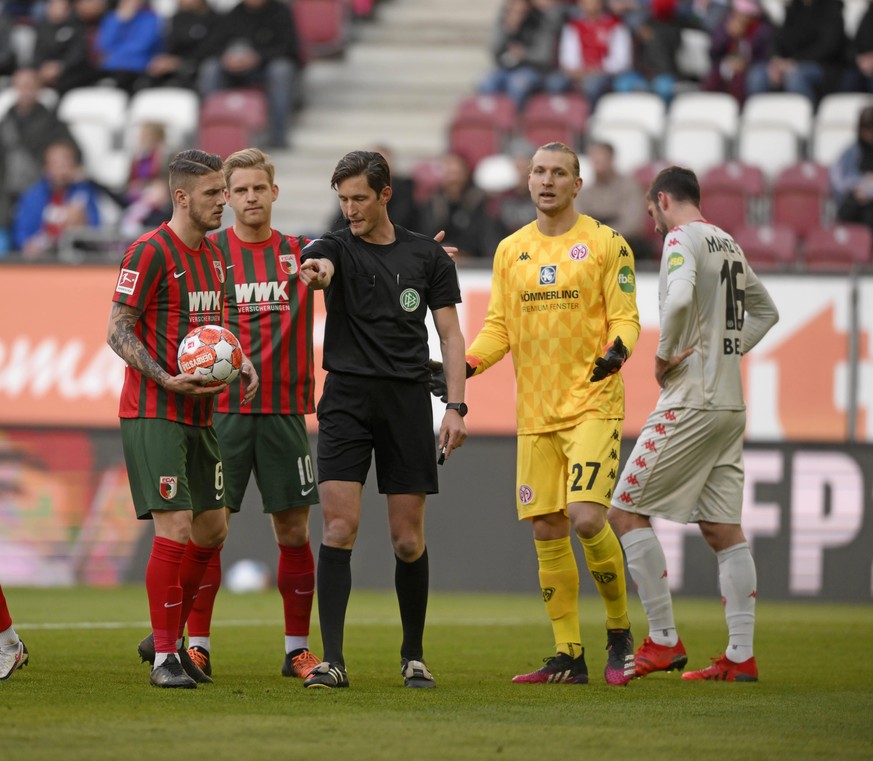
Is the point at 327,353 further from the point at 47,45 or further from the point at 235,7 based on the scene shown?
the point at 47,45

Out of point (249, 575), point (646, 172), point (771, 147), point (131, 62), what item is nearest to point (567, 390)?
point (249, 575)

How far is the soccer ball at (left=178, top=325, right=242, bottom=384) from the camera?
22.4ft

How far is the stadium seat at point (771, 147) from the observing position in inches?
679

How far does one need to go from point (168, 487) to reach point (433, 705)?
1.46m

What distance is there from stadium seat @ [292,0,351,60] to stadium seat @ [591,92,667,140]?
4360 millimetres

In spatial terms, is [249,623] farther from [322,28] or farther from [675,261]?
[322,28]

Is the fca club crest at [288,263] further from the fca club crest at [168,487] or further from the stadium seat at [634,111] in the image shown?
the stadium seat at [634,111]

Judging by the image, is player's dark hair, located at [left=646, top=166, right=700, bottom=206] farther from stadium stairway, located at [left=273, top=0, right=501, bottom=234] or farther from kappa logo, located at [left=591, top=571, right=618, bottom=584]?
stadium stairway, located at [left=273, top=0, right=501, bottom=234]

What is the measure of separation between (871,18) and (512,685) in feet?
41.3

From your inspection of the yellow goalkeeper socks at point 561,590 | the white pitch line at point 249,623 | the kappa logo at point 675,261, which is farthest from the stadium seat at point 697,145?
the yellow goalkeeper socks at point 561,590

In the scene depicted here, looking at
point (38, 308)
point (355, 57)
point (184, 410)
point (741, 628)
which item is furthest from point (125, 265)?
point (355, 57)

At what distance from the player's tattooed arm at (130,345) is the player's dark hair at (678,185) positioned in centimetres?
263

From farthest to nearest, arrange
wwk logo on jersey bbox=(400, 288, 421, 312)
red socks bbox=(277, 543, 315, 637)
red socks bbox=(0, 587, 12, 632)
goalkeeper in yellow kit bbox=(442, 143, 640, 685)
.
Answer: red socks bbox=(277, 543, 315, 637) → goalkeeper in yellow kit bbox=(442, 143, 640, 685) → wwk logo on jersey bbox=(400, 288, 421, 312) → red socks bbox=(0, 587, 12, 632)

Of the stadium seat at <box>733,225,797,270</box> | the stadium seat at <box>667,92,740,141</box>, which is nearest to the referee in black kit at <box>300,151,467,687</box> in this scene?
the stadium seat at <box>733,225,797,270</box>
